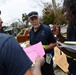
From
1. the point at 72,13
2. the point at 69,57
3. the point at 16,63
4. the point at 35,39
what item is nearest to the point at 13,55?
the point at 16,63

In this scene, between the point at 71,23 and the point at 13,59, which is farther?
the point at 71,23

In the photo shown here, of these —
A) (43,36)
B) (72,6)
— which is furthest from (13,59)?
(43,36)

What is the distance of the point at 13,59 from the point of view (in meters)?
1.50

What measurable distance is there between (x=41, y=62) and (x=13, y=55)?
0.67 meters

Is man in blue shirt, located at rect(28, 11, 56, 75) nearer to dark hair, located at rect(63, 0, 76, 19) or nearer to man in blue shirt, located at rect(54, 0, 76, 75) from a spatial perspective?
man in blue shirt, located at rect(54, 0, 76, 75)

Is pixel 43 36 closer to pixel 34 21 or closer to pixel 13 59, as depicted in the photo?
pixel 34 21

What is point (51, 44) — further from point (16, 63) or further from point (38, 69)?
point (16, 63)

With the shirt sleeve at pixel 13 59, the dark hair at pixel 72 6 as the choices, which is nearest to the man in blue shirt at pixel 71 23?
the dark hair at pixel 72 6

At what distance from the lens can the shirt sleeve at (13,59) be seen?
1488mm

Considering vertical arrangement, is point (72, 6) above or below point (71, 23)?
above

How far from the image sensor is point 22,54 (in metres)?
1.55

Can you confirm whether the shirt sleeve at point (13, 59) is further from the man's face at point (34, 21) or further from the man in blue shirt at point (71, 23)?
the man's face at point (34, 21)

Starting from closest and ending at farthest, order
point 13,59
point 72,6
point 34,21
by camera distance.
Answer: point 13,59
point 72,6
point 34,21

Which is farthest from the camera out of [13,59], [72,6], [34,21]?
[34,21]
